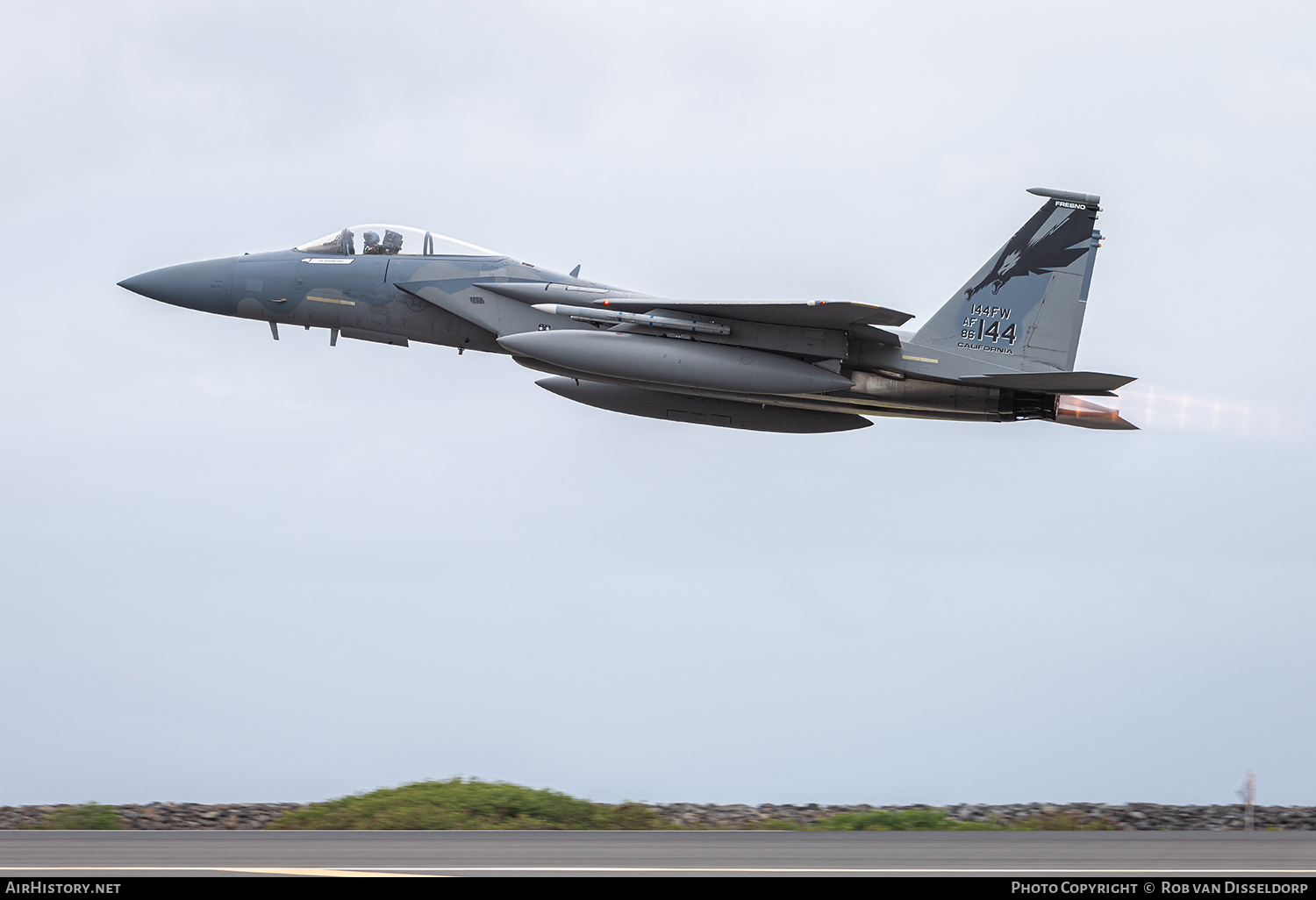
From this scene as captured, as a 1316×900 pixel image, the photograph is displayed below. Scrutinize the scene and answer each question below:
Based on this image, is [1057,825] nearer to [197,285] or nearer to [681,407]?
[681,407]

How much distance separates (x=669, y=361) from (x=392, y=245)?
5.71 m

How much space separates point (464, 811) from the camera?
1666 centimetres

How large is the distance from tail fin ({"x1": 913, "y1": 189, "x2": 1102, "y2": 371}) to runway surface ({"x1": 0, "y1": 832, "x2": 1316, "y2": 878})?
7.88m

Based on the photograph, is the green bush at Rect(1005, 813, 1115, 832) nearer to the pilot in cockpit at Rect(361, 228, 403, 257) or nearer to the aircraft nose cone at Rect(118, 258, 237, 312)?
the pilot in cockpit at Rect(361, 228, 403, 257)

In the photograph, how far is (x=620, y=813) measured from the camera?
17391mm

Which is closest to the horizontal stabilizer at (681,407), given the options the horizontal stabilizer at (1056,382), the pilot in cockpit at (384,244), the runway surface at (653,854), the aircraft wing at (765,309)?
the aircraft wing at (765,309)

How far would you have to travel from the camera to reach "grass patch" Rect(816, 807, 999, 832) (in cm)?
1653

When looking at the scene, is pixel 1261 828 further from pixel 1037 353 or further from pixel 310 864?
pixel 310 864

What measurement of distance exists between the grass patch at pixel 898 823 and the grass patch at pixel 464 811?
2.65 metres

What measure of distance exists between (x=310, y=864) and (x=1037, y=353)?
13759 mm

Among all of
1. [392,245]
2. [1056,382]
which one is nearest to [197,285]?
[392,245]

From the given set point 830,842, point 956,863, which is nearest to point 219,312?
point 830,842

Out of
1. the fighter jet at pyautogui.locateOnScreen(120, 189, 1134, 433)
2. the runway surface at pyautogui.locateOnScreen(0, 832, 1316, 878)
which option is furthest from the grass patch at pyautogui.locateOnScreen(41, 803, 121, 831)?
the fighter jet at pyautogui.locateOnScreen(120, 189, 1134, 433)

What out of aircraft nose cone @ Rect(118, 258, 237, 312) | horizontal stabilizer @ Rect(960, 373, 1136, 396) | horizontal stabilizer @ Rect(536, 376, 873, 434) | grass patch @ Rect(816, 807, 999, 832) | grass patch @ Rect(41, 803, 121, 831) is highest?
horizontal stabilizer @ Rect(960, 373, 1136, 396)
